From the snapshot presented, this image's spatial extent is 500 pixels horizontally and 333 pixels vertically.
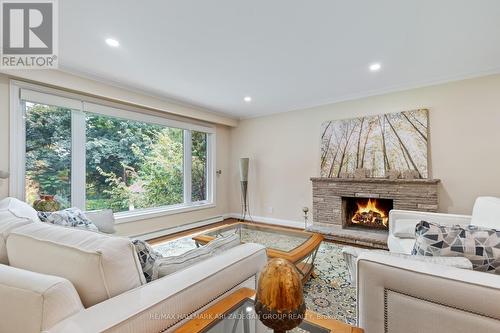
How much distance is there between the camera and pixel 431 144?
132 inches

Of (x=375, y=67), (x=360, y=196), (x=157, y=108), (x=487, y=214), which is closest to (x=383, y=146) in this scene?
(x=360, y=196)

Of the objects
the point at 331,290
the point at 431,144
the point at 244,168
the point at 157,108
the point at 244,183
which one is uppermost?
the point at 157,108

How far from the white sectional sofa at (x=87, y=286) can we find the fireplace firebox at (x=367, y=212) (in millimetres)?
3450

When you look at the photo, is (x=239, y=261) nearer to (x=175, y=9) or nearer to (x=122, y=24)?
(x=175, y=9)

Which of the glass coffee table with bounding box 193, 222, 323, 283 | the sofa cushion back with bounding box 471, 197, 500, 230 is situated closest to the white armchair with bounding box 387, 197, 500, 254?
the sofa cushion back with bounding box 471, 197, 500, 230

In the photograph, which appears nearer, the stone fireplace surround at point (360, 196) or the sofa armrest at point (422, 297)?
the sofa armrest at point (422, 297)

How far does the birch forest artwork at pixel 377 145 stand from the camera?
3.39 m

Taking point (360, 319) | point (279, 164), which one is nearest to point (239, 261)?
point (360, 319)

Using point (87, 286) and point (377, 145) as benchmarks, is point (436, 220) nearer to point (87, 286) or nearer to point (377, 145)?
point (377, 145)

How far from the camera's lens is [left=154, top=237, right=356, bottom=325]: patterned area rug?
1871mm

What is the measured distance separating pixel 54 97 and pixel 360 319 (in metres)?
3.86

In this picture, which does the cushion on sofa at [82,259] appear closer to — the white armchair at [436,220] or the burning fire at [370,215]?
the white armchair at [436,220]

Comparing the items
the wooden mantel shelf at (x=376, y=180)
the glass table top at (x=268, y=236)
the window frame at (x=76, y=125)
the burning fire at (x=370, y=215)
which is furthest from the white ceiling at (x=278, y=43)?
the glass table top at (x=268, y=236)

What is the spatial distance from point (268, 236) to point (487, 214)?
2075 millimetres
